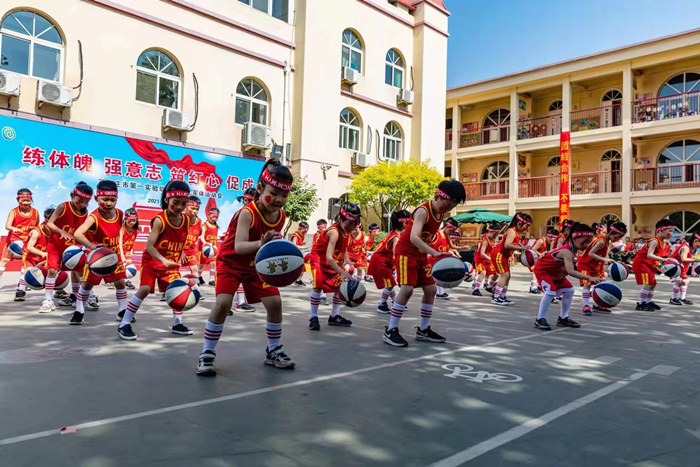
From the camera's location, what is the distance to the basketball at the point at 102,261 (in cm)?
661

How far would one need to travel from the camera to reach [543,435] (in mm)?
3486

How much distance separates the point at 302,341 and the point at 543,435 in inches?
143

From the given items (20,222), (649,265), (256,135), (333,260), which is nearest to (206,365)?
(333,260)

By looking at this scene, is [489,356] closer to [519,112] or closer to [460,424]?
[460,424]

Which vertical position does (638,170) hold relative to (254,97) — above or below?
below

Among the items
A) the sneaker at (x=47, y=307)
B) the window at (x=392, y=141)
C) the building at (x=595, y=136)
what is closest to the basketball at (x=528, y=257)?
the sneaker at (x=47, y=307)

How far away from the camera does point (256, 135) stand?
20688 millimetres

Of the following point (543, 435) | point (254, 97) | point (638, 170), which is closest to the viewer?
point (543, 435)

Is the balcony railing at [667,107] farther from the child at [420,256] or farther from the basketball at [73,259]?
the basketball at [73,259]

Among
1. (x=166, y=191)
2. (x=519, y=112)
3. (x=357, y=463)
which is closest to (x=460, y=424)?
(x=357, y=463)

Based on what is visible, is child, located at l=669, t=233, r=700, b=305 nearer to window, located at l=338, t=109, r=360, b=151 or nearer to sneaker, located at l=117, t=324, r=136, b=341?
sneaker, located at l=117, t=324, r=136, b=341

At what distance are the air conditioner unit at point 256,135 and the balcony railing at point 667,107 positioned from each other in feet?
61.4

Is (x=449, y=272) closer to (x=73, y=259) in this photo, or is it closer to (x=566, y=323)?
(x=566, y=323)

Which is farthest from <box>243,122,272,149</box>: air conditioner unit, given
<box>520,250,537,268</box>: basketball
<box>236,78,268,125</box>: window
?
<box>520,250,537,268</box>: basketball
